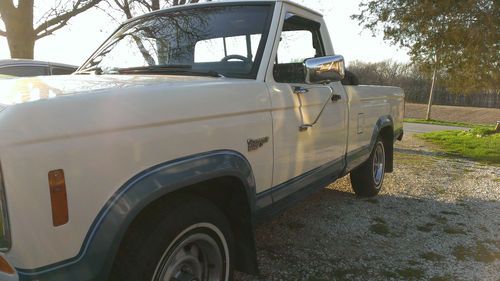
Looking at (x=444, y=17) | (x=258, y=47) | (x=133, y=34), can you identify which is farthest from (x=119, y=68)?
(x=444, y=17)

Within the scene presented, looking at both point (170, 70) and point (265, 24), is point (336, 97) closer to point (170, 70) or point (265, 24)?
point (265, 24)

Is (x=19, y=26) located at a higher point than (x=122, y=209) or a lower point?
higher

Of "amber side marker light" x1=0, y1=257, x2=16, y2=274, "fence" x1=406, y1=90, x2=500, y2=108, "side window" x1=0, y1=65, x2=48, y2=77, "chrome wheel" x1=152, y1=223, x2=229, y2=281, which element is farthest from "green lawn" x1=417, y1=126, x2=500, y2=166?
"fence" x1=406, y1=90, x2=500, y2=108

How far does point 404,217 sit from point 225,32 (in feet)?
10.1

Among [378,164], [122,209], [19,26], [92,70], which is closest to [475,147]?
[378,164]

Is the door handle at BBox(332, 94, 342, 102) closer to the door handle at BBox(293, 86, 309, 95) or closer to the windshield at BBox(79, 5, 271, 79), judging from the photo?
the door handle at BBox(293, 86, 309, 95)

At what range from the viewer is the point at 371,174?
540cm

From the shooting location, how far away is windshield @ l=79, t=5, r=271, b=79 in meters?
2.91

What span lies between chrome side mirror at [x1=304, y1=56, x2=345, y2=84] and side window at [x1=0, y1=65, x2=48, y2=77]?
513cm

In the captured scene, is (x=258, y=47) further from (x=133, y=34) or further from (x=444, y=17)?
(x=444, y=17)

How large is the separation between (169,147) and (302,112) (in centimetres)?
138

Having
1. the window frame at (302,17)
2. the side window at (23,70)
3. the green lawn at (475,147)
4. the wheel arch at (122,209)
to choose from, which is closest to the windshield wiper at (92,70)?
the window frame at (302,17)

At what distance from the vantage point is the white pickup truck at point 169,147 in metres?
1.53

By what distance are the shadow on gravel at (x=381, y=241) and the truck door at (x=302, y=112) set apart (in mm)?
755
